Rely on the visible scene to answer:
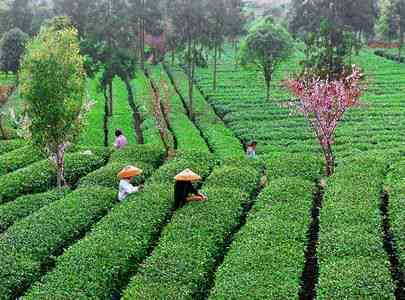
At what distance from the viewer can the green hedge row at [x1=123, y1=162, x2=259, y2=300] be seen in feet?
51.2

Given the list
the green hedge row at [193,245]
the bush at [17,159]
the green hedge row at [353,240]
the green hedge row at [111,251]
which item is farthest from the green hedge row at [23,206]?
the green hedge row at [353,240]

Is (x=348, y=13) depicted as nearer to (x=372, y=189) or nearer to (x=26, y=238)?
(x=372, y=189)

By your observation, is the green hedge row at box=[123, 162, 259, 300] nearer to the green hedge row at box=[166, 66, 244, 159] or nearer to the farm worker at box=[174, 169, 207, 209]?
the farm worker at box=[174, 169, 207, 209]

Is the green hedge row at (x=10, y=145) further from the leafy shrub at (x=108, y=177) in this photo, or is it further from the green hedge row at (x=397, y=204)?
the green hedge row at (x=397, y=204)

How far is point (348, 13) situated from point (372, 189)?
50161mm

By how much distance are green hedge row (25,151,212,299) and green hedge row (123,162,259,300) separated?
617 mm

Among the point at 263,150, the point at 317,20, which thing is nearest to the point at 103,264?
the point at 263,150

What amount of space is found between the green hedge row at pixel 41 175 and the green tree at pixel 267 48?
2161cm

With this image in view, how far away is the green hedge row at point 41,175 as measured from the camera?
80.8ft

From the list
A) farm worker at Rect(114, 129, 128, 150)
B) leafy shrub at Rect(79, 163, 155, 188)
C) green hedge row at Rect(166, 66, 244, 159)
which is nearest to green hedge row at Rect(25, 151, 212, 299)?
leafy shrub at Rect(79, 163, 155, 188)

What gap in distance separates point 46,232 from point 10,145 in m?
15.2

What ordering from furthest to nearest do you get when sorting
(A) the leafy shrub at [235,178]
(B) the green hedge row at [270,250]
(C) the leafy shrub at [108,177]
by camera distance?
1. (C) the leafy shrub at [108,177]
2. (A) the leafy shrub at [235,178]
3. (B) the green hedge row at [270,250]

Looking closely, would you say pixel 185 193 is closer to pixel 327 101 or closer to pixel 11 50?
pixel 327 101

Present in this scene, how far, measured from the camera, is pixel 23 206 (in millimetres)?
22609
